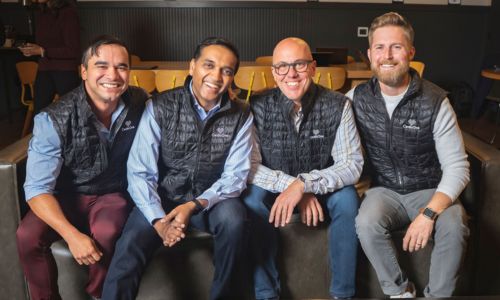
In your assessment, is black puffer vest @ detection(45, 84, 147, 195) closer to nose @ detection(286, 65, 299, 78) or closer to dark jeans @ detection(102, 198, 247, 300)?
dark jeans @ detection(102, 198, 247, 300)

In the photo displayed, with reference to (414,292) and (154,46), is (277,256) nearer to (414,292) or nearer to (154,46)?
(414,292)

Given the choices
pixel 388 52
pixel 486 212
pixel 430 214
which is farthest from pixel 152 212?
pixel 486 212

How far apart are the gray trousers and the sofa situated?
138 mm

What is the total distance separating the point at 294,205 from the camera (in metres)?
2.16

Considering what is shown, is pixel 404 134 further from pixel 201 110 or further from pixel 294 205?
pixel 201 110

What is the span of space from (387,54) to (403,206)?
683 mm

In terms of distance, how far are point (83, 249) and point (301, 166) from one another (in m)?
1.01

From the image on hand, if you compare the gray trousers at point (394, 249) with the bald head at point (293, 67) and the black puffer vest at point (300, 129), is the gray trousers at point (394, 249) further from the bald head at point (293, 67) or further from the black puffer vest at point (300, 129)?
the bald head at point (293, 67)

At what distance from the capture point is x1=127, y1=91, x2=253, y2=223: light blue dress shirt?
6.91 feet

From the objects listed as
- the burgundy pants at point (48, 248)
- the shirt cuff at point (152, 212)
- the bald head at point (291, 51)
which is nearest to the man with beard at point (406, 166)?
the bald head at point (291, 51)

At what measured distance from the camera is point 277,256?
7.41 ft

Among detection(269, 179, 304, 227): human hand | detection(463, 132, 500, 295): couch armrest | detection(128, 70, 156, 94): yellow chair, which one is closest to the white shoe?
detection(463, 132, 500, 295): couch armrest

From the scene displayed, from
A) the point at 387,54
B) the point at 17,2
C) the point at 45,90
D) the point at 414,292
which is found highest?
the point at 17,2

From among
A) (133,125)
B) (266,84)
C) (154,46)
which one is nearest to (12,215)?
(133,125)
